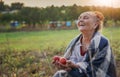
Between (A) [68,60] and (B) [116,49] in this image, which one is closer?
(A) [68,60]

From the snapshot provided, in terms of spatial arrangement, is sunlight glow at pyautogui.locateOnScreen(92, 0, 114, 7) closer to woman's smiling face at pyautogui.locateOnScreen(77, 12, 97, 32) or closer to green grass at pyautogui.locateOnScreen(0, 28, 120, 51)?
green grass at pyautogui.locateOnScreen(0, 28, 120, 51)

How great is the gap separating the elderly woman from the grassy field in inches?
10.6

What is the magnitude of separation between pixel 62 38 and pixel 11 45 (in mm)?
443

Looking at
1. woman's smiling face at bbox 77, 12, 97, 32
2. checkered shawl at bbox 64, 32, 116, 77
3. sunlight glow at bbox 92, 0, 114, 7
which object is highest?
sunlight glow at bbox 92, 0, 114, 7

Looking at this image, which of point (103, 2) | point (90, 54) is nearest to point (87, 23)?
point (90, 54)

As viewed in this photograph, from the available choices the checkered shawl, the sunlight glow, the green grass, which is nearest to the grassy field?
the green grass

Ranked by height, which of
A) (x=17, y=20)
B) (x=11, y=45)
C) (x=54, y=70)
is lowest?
(x=54, y=70)

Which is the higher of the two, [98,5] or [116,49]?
[98,5]

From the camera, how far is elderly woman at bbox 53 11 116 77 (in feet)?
9.74

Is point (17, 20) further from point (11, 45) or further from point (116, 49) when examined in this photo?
point (116, 49)

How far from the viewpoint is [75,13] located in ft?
11.2

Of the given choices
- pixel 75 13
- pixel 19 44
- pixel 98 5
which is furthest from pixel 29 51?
pixel 98 5

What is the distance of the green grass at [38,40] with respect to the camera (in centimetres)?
331

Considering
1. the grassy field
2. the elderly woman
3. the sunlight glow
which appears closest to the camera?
the elderly woman
